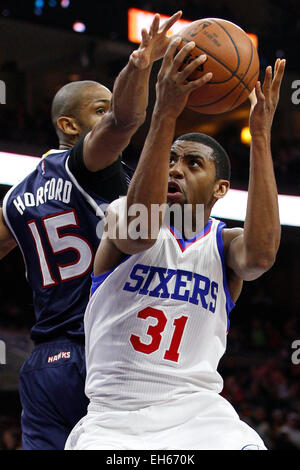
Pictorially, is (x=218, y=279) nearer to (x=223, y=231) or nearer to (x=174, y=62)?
(x=223, y=231)

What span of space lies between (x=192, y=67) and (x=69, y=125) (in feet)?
4.45

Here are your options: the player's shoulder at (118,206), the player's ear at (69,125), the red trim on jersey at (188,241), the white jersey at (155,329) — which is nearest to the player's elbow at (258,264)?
the white jersey at (155,329)

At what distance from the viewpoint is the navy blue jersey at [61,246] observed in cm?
322

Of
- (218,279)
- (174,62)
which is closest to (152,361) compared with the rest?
(218,279)

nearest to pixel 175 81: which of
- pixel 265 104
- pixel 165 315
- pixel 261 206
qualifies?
pixel 265 104

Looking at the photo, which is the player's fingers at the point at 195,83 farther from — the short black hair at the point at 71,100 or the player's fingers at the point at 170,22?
the short black hair at the point at 71,100

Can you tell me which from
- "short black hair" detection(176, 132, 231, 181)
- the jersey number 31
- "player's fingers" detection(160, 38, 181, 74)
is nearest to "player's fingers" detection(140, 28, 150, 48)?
"player's fingers" detection(160, 38, 181, 74)

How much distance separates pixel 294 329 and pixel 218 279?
41.8ft

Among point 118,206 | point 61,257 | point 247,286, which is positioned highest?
point 118,206

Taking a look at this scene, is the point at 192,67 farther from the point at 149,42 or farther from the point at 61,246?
the point at 61,246

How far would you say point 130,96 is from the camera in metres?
2.74

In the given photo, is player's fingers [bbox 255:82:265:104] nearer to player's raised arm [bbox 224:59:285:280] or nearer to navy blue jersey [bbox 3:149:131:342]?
player's raised arm [bbox 224:59:285:280]

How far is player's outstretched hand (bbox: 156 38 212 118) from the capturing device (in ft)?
8.00

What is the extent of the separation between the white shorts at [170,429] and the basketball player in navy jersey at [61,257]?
0.46 meters
